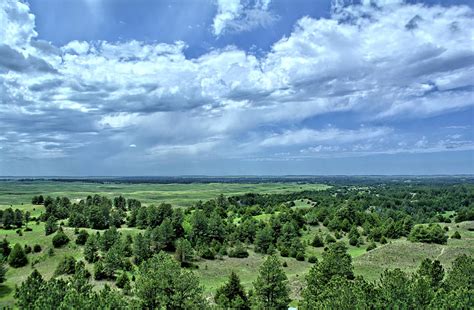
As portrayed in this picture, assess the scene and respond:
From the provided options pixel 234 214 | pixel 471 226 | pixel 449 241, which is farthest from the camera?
pixel 234 214

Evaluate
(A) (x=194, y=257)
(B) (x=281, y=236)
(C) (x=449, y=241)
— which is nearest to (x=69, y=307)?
(A) (x=194, y=257)

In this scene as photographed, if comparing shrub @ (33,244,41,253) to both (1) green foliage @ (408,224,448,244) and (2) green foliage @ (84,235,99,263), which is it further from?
(1) green foliage @ (408,224,448,244)

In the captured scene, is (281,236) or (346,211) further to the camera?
(346,211)

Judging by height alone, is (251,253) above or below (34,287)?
below

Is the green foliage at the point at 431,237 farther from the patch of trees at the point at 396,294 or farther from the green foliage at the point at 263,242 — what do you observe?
the patch of trees at the point at 396,294

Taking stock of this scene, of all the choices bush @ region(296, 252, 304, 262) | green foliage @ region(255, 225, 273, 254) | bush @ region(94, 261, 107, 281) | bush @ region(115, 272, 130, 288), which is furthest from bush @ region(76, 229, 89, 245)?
bush @ region(296, 252, 304, 262)

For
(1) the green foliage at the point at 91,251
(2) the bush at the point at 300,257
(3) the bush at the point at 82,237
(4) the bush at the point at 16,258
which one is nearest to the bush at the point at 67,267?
(1) the green foliage at the point at 91,251

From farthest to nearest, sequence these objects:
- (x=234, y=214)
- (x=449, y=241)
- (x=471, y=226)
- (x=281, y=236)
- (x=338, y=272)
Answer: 1. (x=234, y=214)
2. (x=471, y=226)
3. (x=281, y=236)
4. (x=449, y=241)
5. (x=338, y=272)

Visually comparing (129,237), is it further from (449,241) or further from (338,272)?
(449,241)
